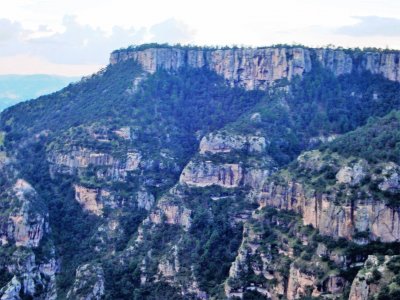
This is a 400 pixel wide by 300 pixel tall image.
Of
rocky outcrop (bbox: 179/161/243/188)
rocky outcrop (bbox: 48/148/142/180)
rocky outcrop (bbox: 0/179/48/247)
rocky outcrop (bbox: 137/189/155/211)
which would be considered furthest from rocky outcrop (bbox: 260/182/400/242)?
rocky outcrop (bbox: 0/179/48/247)

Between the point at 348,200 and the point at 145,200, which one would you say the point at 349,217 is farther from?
the point at 145,200

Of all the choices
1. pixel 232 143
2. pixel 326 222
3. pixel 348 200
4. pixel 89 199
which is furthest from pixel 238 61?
pixel 348 200

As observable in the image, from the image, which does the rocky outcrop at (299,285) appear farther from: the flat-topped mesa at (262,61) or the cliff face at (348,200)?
the flat-topped mesa at (262,61)

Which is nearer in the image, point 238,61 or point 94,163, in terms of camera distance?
point 94,163

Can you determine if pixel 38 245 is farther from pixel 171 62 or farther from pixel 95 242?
pixel 171 62

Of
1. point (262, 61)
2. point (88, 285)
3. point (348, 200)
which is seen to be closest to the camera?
point (348, 200)

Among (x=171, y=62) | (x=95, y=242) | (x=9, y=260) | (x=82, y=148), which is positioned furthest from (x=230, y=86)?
(x=9, y=260)
